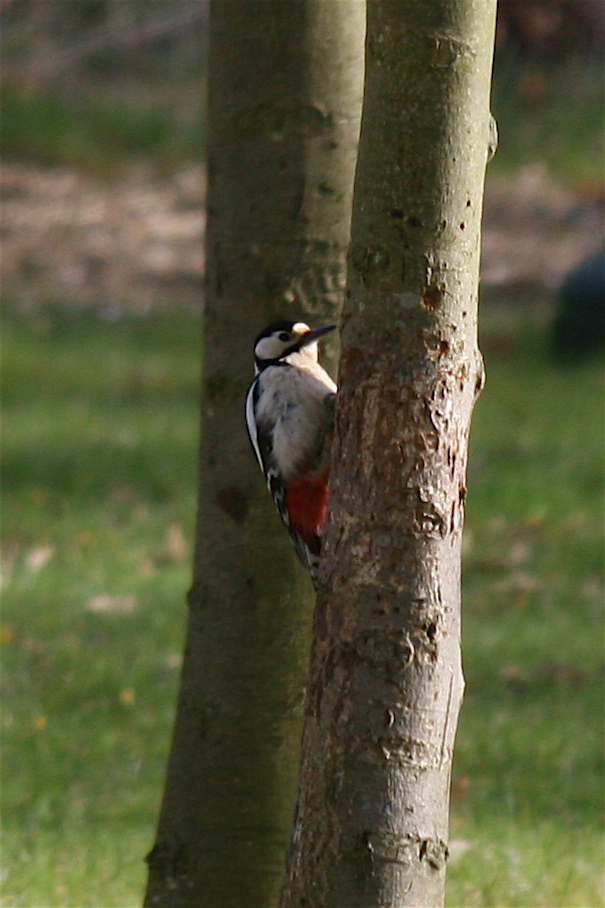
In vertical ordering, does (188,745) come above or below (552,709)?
above

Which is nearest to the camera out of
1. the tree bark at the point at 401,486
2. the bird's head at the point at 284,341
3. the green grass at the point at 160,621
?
the tree bark at the point at 401,486

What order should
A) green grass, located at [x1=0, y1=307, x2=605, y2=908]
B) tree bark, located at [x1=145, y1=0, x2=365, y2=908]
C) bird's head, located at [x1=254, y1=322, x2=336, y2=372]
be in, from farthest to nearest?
green grass, located at [x1=0, y1=307, x2=605, y2=908]
bird's head, located at [x1=254, y1=322, x2=336, y2=372]
tree bark, located at [x1=145, y1=0, x2=365, y2=908]

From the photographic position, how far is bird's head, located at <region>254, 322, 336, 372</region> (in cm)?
370

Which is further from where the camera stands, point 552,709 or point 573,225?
point 573,225

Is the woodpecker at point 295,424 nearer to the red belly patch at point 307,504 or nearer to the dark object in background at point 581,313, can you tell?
the red belly patch at point 307,504

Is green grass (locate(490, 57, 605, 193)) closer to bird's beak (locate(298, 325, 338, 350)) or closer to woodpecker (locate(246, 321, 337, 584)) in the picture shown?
woodpecker (locate(246, 321, 337, 584))

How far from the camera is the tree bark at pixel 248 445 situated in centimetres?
358

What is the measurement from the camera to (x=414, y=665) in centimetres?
279

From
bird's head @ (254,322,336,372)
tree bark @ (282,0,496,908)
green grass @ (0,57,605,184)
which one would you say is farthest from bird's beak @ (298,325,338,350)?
green grass @ (0,57,605,184)

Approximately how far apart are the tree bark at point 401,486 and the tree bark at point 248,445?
0.74 m

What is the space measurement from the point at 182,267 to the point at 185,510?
23.3 feet

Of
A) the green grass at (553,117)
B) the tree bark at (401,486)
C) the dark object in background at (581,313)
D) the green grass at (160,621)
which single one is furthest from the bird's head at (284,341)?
the green grass at (553,117)

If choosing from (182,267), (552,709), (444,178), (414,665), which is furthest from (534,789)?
(182,267)

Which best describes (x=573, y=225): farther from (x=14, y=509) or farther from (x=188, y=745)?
(x=188, y=745)
